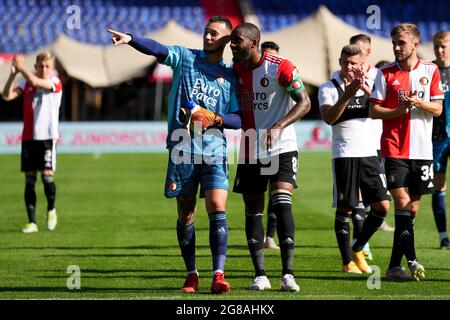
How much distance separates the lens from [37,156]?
14281 mm

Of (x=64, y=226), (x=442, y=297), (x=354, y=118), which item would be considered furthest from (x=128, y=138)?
(x=442, y=297)

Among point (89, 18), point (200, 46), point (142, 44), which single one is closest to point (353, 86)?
point (142, 44)

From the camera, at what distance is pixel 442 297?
833 cm

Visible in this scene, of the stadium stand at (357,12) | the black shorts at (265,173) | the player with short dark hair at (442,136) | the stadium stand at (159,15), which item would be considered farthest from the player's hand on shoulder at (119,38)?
the stadium stand at (357,12)

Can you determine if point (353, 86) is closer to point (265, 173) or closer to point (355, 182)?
point (265, 173)

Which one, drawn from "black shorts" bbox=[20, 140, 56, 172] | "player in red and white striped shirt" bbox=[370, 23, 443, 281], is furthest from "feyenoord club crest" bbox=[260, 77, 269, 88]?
"black shorts" bbox=[20, 140, 56, 172]

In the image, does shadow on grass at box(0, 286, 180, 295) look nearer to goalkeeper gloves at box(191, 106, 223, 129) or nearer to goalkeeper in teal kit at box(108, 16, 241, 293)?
goalkeeper in teal kit at box(108, 16, 241, 293)

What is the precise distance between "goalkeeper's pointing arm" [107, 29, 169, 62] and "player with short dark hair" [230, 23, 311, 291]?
2.04ft

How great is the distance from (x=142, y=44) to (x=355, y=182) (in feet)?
9.63

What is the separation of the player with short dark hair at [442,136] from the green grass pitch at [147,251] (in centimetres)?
38

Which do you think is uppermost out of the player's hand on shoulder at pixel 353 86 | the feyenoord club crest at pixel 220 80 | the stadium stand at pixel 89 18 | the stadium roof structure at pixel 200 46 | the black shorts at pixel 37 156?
the stadium stand at pixel 89 18

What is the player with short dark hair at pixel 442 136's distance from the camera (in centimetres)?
1161

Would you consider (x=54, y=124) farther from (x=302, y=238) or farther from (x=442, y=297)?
(x=442, y=297)

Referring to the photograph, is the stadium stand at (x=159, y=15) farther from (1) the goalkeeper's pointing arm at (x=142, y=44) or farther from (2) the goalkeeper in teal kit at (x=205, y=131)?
(1) the goalkeeper's pointing arm at (x=142, y=44)
